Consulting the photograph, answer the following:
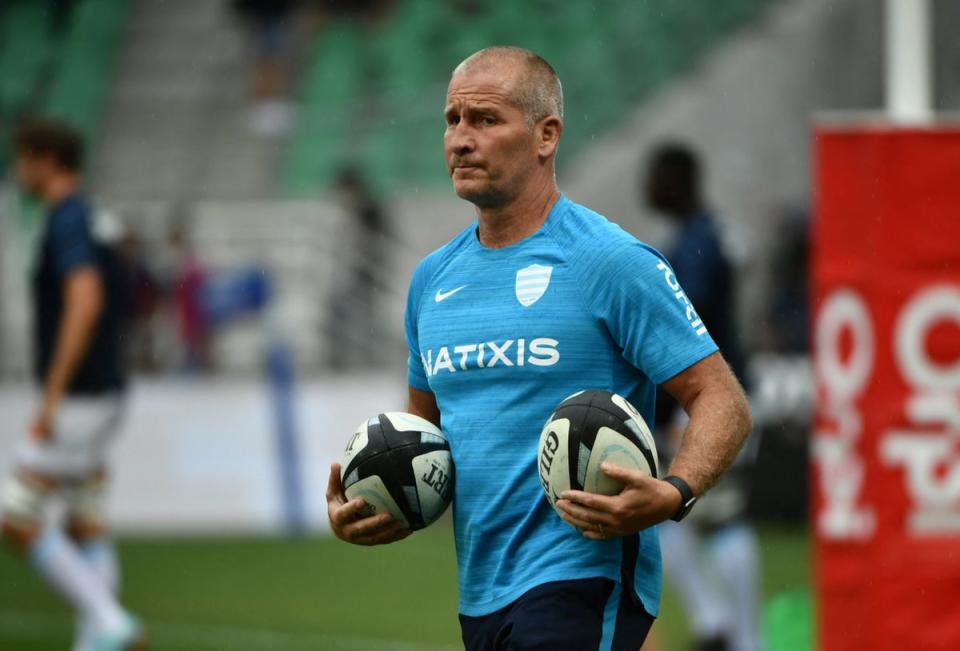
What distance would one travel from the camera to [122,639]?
8.14m

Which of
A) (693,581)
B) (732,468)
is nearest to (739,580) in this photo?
(693,581)

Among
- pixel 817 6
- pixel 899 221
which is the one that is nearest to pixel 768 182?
pixel 817 6

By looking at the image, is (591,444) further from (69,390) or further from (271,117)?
(271,117)

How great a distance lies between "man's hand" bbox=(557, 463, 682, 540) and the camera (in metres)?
3.66

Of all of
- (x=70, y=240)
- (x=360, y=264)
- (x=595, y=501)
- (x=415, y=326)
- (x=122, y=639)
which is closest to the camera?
(x=595, y=501)

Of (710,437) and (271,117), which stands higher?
(271,117)

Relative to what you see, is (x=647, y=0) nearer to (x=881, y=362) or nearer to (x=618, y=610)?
(x=881, y=362)

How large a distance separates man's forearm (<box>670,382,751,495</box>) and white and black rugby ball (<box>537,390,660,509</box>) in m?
0.10

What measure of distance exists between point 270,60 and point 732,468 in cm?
1362

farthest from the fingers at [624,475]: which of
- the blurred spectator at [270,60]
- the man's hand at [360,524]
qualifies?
the blurred spectator at [270,60]

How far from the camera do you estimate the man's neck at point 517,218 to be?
4219 millimetres

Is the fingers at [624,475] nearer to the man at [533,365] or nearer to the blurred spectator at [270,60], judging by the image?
the man at [533,365]

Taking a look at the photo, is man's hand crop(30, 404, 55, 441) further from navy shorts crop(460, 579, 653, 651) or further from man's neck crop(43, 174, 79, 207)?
navy shorts crop(460, 579, 653, 651)

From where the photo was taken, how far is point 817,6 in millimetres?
19234
